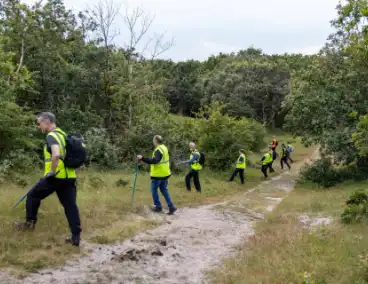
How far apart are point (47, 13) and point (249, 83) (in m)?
38.0

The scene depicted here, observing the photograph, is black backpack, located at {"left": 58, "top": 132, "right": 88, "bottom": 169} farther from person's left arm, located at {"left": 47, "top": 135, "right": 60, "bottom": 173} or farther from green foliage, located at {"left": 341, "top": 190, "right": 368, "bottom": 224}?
green foliage, located at {"left": 341, "top": 190, "right": 368, "bottom": 224}

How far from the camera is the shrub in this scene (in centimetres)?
2019

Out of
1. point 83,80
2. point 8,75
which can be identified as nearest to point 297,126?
point 83,80

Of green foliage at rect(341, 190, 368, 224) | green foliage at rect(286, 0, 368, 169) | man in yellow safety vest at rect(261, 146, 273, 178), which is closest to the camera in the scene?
green foliage at rect(341, 190, 368, 224)

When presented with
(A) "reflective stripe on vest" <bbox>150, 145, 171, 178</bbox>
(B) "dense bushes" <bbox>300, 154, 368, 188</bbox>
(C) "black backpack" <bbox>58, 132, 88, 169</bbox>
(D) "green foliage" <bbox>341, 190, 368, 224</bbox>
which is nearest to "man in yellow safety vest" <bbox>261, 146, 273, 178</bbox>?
(B) "dense bushes" <bbox>300, 154, 368, 188</bbox>

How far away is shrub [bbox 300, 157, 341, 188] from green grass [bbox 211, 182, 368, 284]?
11.0 metres

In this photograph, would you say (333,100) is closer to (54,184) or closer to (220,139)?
(220,139)

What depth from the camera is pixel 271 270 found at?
18.9ft

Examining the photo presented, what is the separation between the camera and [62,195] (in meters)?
6.92

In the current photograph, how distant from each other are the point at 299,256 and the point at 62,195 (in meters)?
4.25

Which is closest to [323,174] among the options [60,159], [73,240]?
[73,240]

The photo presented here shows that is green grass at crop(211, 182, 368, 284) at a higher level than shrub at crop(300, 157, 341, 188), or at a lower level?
higher

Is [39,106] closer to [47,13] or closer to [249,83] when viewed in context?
[47,13]

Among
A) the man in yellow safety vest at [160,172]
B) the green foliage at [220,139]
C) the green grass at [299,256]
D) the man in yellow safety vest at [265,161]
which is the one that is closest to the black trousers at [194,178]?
the man in yellow safety vest at [160,172]
